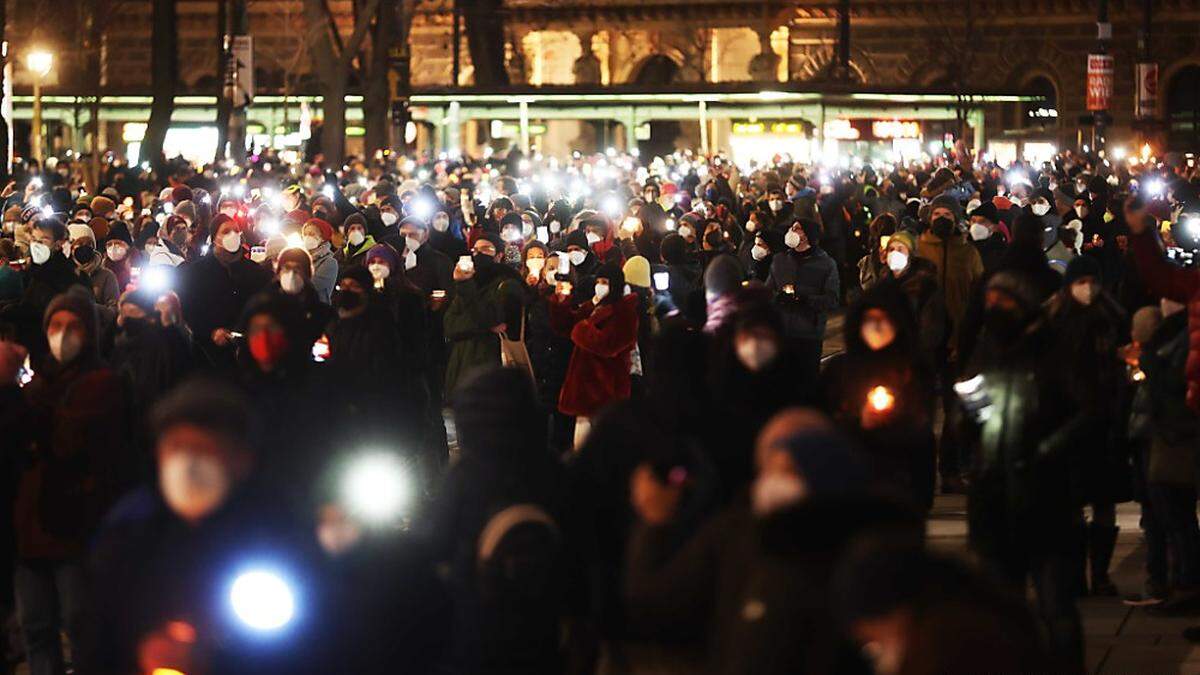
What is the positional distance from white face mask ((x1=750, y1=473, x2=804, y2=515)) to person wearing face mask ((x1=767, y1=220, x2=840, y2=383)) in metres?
11.5

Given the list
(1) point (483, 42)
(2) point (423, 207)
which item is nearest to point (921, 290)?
(2) point (423, 207)

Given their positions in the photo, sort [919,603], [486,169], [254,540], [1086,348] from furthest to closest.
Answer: [486,169], [1086,348], [254,540], [919,603]

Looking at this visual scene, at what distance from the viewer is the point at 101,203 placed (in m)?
23.0

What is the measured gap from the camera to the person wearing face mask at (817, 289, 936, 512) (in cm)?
948

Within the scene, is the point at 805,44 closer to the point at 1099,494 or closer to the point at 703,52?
the point at 703,52

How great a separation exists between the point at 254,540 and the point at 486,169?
106 ft

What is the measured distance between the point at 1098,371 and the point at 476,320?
589 centimetres

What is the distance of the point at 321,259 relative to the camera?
17750 mm

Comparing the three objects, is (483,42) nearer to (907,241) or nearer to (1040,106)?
(1040,106)

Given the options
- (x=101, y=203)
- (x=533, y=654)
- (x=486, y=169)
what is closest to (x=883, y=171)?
(x=486, y=169)

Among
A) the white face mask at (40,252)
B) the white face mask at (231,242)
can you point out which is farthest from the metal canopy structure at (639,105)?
the white face mask at (40,252)

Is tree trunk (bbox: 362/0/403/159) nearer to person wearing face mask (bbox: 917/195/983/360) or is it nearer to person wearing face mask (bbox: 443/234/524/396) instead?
person wearing face mask (bbox: 917/195/983/360)

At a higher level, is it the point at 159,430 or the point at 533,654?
the point at 159,430

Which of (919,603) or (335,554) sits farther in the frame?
(335,554)
